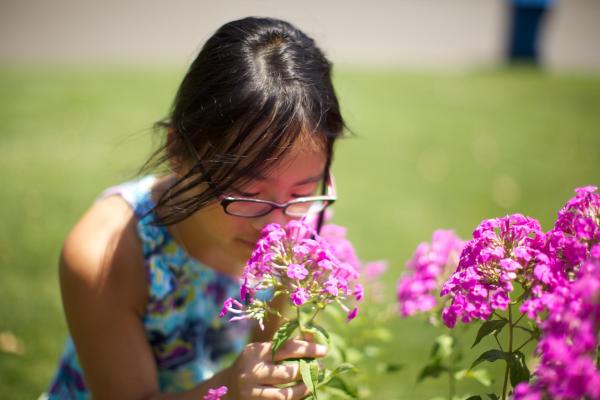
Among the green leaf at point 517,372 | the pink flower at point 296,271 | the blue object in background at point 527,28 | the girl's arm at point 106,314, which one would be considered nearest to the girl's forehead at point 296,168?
the pink flower at point 296,271

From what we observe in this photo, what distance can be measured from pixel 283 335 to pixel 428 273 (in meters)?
0.61

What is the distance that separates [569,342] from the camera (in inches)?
43.8

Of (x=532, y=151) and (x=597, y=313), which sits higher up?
(x=597, y=313)

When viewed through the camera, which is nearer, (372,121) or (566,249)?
(566,249)

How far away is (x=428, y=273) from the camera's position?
186 cm

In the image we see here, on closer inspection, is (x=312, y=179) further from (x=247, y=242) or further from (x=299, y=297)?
(x=299, y=297)

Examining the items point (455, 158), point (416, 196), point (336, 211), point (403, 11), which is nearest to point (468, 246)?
point (336, 211)

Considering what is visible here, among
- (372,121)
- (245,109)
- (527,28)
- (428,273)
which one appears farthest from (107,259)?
(527,28)

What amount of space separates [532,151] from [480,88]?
109 inches

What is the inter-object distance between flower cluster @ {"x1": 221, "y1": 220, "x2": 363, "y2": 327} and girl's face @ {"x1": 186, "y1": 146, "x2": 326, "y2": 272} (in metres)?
0.26

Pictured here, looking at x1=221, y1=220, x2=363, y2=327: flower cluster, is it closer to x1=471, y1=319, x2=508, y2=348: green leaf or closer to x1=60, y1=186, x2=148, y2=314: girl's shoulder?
x1=471, y1=319, x2=508, y2=348: green leaf

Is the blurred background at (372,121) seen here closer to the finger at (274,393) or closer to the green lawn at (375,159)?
the green lawn at (375,159)

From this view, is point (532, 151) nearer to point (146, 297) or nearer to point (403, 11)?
point (146, 297)

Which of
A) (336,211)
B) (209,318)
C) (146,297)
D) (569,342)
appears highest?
(569,342)
